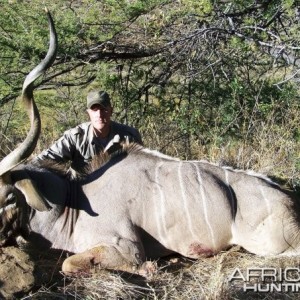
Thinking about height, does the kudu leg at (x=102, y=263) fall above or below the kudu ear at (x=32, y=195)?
below

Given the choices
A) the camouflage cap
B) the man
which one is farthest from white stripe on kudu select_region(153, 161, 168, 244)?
the camouflage cap

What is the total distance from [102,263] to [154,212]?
480 mm

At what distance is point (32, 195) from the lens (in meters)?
3.36

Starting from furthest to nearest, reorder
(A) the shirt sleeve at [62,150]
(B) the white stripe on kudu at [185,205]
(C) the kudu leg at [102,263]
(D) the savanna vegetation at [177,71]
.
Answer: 1. (D) the savanna vegetation at [177,71]
2. (A) the shirt sleeve at [62,150]
3. (B) the white stripe on kudu at [185,205]
4. (C) the kudu leg at [102,263]

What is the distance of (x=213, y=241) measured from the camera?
3.61m

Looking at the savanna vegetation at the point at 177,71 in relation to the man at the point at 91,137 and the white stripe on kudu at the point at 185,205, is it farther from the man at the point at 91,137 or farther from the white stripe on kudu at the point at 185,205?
the white stripe on kudu at the point at 185,205

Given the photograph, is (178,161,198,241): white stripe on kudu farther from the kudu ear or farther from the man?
the kudu ear

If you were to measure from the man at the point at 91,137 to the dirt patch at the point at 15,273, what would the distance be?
923 millimetres

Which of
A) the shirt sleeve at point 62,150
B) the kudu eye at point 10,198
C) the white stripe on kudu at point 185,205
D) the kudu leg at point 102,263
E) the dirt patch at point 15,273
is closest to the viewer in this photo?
the dirt patch at point 15,273

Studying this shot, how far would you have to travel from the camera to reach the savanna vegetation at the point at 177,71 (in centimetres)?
508

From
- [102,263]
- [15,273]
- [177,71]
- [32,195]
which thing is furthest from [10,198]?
[177,71]

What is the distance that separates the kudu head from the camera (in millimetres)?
3285

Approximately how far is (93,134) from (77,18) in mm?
1517

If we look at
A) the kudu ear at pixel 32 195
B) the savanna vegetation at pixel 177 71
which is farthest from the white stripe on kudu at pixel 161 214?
the savanna vegetation at pixel 177 71
